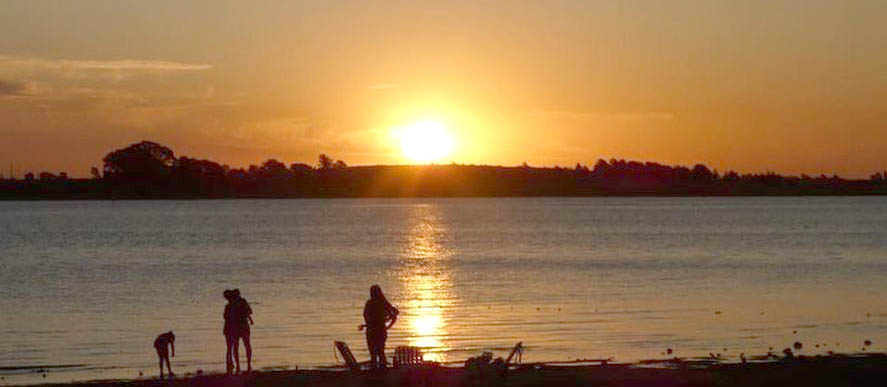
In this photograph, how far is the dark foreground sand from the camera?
2225cm

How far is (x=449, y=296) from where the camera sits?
173 ft

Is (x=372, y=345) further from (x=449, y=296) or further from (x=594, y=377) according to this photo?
(x=449, y=296)

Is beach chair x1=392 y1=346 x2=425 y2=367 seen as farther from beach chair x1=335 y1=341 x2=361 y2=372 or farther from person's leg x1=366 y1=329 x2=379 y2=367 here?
person's leg x1=366 y1=329 x2=379 y2=367

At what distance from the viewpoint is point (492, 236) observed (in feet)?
408

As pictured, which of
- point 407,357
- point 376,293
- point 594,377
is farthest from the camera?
point 376,293

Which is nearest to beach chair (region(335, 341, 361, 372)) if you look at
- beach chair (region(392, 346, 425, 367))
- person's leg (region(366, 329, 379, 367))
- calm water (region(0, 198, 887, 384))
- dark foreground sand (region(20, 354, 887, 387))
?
dark foreground sand (region(20, 354, 887, 387))

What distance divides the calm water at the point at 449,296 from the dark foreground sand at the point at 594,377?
4.62m

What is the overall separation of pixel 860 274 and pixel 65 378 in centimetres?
4314

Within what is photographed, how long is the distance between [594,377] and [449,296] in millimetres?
29806

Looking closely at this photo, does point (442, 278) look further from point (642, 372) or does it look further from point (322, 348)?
point (642, 372)

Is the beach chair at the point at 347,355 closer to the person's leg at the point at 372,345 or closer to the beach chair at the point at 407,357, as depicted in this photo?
the person's leg at the point at 372,345

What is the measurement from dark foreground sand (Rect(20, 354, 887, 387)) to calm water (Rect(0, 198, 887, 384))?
4618 mm

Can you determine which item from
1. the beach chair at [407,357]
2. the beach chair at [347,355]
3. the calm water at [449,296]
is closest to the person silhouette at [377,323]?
the beach chair at [347,355]

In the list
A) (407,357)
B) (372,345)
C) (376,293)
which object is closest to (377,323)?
(372,345)
